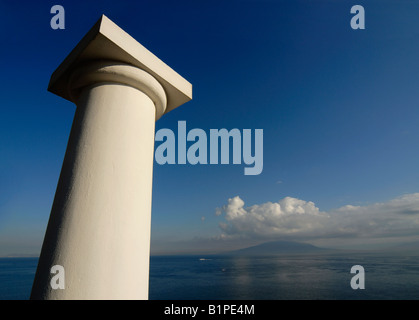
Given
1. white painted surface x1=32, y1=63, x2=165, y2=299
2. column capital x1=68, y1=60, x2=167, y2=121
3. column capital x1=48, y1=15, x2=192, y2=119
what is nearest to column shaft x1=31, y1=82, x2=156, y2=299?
white painted surface x1=32, y1=63, x2=165, y2=299

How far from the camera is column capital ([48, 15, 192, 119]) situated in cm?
943

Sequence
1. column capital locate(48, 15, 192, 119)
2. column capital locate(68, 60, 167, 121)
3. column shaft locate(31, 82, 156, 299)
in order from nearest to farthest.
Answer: column shaft locate(31, 82, 156, 299)
column capital locate(48, 15, 192, 119)
column capital locate(68, 60, 167, 121)

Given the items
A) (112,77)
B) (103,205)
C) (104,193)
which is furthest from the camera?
(112,77)

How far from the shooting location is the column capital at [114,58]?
371 inches

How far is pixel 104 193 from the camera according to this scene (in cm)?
826

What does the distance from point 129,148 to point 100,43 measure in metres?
4.23

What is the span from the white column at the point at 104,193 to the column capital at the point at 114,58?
0.85ft

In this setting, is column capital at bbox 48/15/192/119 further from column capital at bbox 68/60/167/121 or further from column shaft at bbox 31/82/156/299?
column shaft at bbox 31/82/156/299

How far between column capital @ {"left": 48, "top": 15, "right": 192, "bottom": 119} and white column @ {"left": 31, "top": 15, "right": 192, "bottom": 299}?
0.85 feet

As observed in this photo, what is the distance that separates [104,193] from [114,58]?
5.60m

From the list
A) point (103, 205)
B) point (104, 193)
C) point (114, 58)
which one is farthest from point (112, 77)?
point (103, 205)

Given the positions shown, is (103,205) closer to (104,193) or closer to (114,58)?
(104,193)
